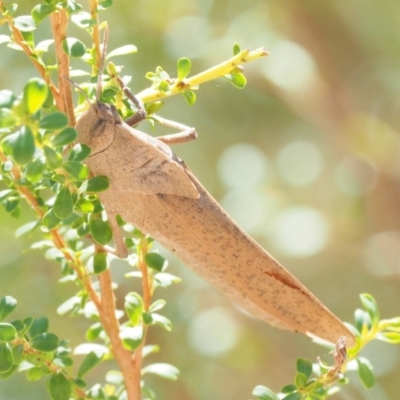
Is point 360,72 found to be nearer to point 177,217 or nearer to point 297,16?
point 297,16

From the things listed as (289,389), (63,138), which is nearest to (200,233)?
(289,389)

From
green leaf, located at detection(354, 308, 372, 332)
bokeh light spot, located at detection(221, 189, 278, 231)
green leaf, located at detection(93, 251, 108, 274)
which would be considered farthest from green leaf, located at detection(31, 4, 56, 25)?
bokeh light spot, located at detection(221, 189, 278, 231)

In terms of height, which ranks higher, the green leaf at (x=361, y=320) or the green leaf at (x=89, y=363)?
the green leaf at (x=361, y=320)

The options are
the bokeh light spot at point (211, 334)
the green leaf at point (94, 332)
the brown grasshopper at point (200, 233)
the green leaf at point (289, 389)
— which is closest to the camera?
the green leaf at point (289, 389)

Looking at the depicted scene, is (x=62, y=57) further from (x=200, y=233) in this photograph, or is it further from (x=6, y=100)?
(x=200, y=233)

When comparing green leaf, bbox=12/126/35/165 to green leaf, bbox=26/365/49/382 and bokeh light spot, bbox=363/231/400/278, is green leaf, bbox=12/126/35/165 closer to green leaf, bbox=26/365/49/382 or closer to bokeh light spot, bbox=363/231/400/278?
green leaf, bbox=26/365/49/382

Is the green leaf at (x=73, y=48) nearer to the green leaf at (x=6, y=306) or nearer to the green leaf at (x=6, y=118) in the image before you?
the green leaf at (x=6, y=118)

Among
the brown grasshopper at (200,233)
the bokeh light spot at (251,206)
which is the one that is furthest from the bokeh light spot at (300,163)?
the brown grasshopper at (200,233)
